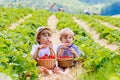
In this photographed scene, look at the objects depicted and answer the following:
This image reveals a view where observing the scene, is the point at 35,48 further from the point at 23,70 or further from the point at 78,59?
the point at 23,70

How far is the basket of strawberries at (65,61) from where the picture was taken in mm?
8578

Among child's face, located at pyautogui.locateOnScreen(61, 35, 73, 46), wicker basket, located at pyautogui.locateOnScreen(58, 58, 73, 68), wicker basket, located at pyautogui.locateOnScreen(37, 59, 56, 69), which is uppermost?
child's face, located at pyautogui.locateOnScreen(61, 35, 73, 46)

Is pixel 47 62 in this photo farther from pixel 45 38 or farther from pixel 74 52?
pixel 74 52

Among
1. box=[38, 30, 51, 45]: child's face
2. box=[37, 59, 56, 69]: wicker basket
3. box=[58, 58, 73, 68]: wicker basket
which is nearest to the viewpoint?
box=[37, 59, 56, 69]: wicker basket

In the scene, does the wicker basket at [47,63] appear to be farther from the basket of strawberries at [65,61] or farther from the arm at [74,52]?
the arm at [74,52]

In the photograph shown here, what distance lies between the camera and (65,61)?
8.58 meters

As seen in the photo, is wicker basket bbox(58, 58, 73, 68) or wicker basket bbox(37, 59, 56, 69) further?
wicker basket bbox(58, 58, 73, 68)

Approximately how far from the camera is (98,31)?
824 inches

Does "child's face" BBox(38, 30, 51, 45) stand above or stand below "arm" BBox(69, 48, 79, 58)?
above

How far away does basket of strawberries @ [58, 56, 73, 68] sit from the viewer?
28.1ft

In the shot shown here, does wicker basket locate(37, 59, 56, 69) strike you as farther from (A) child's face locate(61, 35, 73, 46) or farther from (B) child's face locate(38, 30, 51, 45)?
(A) child's face locate(61, 35, 73, 46)

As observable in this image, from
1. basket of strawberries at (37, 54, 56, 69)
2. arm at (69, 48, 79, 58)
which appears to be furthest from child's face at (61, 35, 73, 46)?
basket of strawberries at (37, 54, 56, 69)

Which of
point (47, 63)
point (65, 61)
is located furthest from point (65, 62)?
point (47, 63)

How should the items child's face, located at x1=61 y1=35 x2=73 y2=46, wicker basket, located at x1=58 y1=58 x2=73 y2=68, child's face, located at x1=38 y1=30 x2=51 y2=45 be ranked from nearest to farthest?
child's face, located at x1=38 y1=30 x2=51 y2=45
wicker basket, located at x1=58 y1=58 x2=73 y2=68
child's face, located at x1=61 y1=35 x2=73 y2=46
